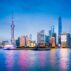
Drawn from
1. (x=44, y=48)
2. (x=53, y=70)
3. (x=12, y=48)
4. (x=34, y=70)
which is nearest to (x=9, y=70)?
(x=34, y=70)

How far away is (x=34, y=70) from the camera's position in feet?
118

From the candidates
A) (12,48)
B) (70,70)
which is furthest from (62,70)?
(12,48)

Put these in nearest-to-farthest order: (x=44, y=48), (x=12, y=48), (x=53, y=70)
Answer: (x=53, y=70) → (x=12, y=48) → (x=44, y=48)

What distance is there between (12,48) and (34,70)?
5791 inches

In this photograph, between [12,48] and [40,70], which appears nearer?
[40,70]

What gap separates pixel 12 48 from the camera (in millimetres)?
182000

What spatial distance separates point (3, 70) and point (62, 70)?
8.89 metres

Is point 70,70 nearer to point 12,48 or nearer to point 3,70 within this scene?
point 3,70

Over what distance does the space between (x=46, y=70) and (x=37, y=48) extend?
502 feet

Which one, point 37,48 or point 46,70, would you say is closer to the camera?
point 46,70

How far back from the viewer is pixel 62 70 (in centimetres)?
3622

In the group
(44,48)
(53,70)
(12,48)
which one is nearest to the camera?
(53,70)

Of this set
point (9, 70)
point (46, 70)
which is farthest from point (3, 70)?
point (46, 70)

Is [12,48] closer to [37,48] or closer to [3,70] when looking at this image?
[37,48]
